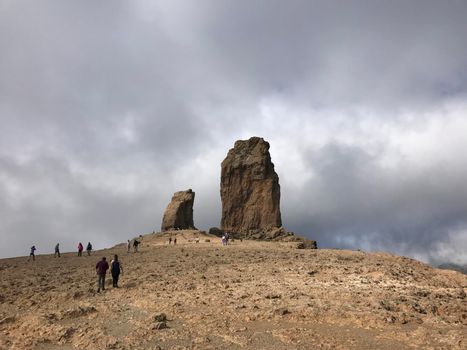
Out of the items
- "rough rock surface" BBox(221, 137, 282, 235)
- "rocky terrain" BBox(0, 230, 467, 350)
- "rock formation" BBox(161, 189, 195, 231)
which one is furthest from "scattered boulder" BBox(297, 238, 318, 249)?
"rocky terrain" BBox(0, 230, 467, 350)

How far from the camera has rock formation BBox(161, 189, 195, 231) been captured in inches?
2511

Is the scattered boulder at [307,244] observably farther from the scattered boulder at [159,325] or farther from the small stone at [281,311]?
the scattered boulder at [159,325]

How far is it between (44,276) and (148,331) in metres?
15.8

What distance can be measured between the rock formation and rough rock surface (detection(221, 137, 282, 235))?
5417 millimetres

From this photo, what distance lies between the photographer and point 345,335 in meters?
11.0

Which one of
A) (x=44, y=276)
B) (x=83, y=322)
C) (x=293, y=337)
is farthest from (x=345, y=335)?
(x=44, y=276)

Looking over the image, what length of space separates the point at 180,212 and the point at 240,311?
52444mm

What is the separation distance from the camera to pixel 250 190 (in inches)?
2640

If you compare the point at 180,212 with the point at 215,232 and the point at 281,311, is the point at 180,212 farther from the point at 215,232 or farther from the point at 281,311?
the point at 281,311

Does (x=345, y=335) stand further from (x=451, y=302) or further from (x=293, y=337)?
(x=451, y=302)

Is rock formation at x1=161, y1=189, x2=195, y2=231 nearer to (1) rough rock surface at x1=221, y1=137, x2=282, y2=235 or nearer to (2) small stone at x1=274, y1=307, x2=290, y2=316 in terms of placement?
(1) rough rock surface at x1=221, y1=137, x2=282, y2=235

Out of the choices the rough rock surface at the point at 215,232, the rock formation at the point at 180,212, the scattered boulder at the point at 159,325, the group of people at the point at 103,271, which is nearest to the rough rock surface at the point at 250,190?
the rough rock surface at the point at 215,232

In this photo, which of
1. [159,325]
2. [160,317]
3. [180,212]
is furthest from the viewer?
[180,212]

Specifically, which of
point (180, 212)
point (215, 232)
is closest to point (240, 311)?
point (215, 232)
